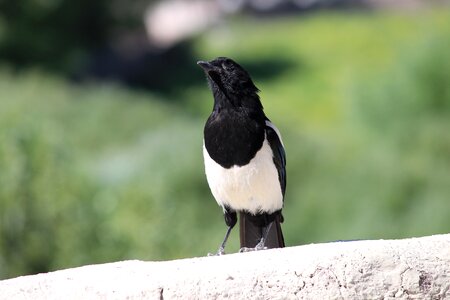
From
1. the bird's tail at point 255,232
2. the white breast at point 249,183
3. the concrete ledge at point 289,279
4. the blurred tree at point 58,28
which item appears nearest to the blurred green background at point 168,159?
the blurred tree at point 58,28

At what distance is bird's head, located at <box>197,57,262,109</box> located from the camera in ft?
19.0

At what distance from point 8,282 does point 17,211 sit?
15.1ft

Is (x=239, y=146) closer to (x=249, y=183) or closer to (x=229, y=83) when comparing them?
(x=249, y=183)

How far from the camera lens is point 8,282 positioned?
506cm

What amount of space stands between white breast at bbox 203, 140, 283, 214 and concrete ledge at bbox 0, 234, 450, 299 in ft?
2.58

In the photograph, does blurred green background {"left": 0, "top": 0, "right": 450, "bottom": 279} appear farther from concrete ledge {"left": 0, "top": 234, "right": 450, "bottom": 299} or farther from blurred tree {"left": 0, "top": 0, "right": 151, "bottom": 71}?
concrete ledge {"left": 0, "top": 234, "right": 450, "bottom": 299}

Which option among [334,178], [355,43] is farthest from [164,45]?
[334,178]

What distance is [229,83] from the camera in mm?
5816

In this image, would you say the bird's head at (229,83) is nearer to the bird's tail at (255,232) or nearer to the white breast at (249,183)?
the white breast at (249,183)

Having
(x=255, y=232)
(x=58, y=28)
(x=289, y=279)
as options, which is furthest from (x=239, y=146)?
(x=58, y=28)

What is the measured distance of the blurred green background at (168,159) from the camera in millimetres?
9766

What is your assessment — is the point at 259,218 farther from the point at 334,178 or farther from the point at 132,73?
the point at 132,73

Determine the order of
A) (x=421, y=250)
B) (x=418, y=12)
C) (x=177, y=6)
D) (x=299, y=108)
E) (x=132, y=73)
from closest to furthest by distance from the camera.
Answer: (x=421, y=250) → (x=299, y=108) → (x=132, y=73) → (x=418, y=12) → (x=177, y=6)

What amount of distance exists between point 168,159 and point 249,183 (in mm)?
7917
